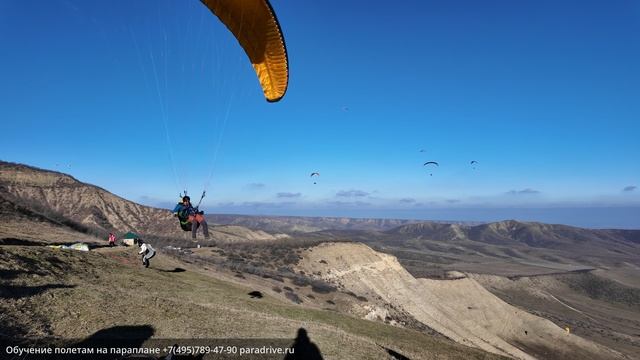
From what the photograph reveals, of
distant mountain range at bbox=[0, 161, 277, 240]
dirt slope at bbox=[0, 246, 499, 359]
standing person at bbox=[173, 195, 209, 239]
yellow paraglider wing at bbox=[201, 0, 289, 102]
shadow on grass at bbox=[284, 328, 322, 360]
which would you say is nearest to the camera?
dirt slope at bbox=[0, 246, 499, 359]

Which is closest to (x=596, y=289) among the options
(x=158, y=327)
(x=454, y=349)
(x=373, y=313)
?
(x=373, y=313)

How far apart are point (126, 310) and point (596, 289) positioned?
113 metres

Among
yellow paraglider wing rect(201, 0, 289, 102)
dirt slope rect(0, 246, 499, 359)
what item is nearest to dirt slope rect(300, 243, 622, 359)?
dirt slope rect(0, 246, 499, 359)

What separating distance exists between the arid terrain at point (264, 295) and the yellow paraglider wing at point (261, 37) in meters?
9.42

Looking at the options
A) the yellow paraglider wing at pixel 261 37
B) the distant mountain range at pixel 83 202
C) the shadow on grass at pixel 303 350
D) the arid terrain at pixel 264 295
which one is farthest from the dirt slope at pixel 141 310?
the distant mountain range at pixel 83 202

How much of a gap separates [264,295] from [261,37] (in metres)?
16.0

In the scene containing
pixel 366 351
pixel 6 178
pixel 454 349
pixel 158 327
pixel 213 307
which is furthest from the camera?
pixel 6 178

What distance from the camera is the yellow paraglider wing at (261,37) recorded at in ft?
46.9

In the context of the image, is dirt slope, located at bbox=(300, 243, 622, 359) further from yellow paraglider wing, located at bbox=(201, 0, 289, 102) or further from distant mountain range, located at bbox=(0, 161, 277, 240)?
distant mountain range, located at bbox=(0, 161, 277, 240)

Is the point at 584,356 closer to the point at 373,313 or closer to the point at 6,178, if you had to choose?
the point at 373,313

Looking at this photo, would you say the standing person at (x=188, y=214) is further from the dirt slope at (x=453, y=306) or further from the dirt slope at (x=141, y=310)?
the dirt slope at (x=453, y=306)

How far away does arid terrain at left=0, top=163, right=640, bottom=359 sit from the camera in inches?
494

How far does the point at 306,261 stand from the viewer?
172ft

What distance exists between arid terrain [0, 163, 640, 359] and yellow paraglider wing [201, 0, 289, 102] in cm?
942
